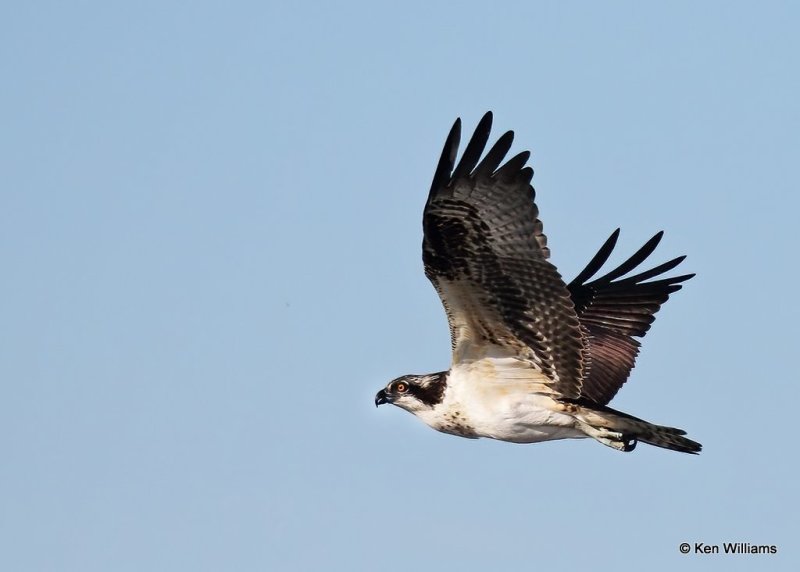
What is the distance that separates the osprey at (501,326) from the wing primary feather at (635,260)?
149cm

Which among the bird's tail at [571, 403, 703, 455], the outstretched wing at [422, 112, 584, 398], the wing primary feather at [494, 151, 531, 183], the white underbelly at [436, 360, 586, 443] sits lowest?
the bird's tail at [571, 403, 703, 455]

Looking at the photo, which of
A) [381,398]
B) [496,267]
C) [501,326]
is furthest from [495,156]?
[381,398]

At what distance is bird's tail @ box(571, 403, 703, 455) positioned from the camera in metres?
13.2

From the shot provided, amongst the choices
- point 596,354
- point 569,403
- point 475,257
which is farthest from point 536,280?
point 596,354

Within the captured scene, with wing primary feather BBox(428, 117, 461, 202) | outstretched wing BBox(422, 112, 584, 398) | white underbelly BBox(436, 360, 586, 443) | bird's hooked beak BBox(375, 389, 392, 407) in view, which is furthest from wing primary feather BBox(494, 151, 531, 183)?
bird's hooked beak BBox(375, 389, 392, 407)

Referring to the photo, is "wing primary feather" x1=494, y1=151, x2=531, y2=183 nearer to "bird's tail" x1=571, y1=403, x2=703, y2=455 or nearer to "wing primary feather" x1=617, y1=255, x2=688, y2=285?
"bird's tail" x1=571, y1=403, x2=703, y2=455

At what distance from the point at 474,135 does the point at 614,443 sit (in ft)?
11.5

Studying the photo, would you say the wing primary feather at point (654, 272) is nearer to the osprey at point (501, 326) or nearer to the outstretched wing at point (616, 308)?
the outstretched wing at point (616, 308)

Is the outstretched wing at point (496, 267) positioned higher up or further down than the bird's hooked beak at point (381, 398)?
higher up

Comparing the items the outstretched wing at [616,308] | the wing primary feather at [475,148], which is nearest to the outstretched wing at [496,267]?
the wing primary feather at [475,148]

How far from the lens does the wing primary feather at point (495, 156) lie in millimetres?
11977

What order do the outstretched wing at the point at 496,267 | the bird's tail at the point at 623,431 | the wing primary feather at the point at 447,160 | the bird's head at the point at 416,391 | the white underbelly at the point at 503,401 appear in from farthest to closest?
the bird's head at the point at 416,391 < the white underbelly at the point at 503,401 < the bird's tail at the point at 623,431 < the outstretched wing at the point at 496,267 < the wing primary feather at the point at 447,160

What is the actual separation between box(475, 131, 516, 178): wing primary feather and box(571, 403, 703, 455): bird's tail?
109 inches

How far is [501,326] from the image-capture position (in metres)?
13.1
